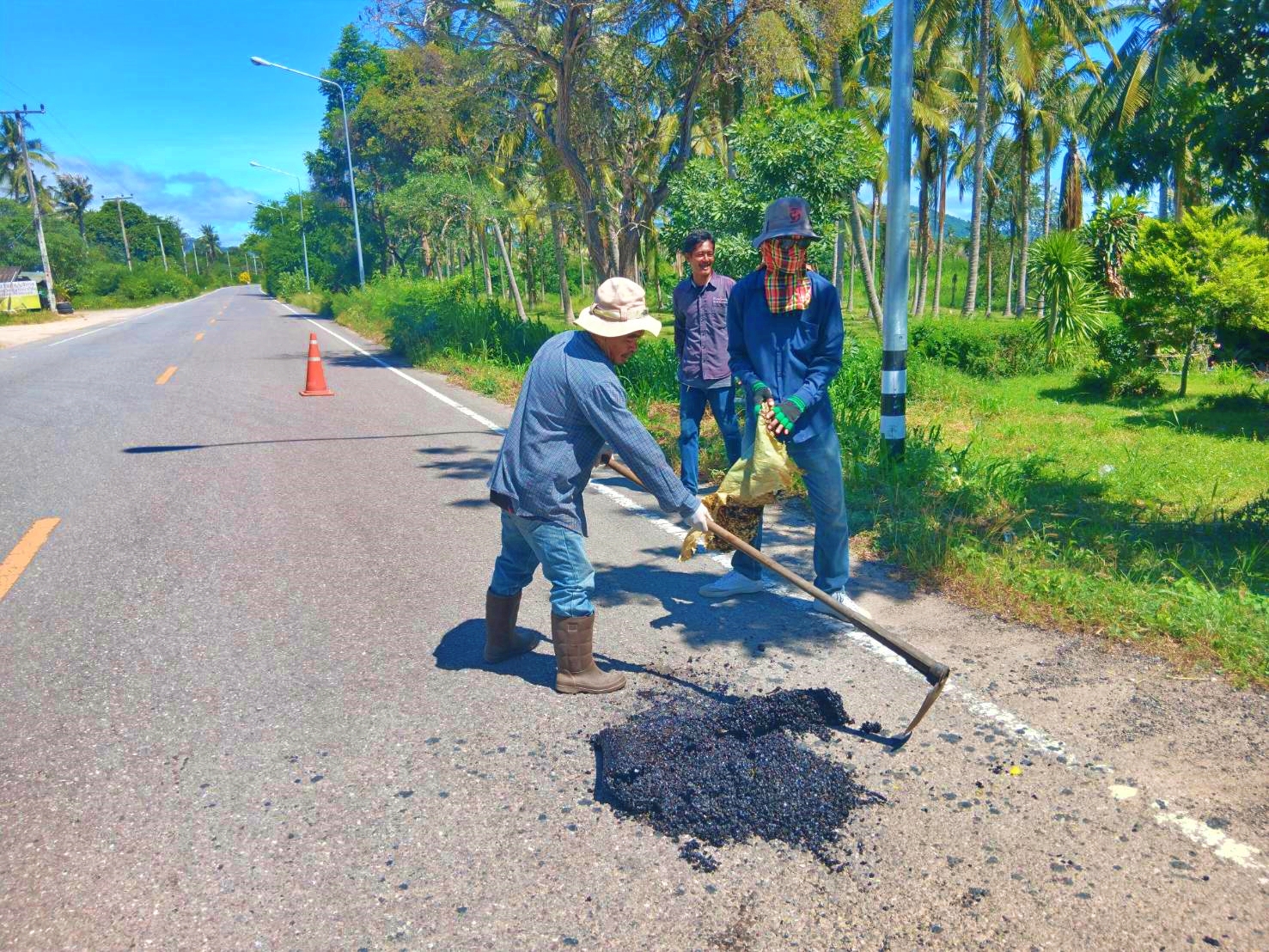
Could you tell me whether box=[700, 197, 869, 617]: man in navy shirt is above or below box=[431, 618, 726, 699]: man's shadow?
above

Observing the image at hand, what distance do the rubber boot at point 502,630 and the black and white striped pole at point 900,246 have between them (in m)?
3.89

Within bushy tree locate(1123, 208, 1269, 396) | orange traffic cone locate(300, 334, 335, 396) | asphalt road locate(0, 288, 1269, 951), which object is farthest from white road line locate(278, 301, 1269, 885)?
bushy tree locate(1123, 208, 1269, 396)

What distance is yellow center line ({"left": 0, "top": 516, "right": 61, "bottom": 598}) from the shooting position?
5344 mm

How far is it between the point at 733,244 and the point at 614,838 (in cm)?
930

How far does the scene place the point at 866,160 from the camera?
11.3 m

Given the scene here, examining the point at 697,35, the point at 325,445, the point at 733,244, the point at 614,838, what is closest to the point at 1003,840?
the point at 614,838

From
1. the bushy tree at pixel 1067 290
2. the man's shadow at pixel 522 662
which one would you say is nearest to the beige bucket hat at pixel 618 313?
the man's shadow at pixel 522 662

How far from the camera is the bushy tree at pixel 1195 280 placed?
1217 centimetres

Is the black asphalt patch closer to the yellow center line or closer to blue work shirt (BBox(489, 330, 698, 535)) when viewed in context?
blue work shirt (BBox(489, 330, 698, 535))

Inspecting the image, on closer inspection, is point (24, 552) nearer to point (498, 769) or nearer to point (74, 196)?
point (498, 769)

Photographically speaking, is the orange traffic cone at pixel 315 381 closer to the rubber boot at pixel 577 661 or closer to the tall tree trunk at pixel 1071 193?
the rubber boot at pixel 577 661

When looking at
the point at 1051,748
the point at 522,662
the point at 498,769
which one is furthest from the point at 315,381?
the point at 1051,748

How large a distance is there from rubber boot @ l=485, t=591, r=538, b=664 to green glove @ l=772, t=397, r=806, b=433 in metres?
1.49

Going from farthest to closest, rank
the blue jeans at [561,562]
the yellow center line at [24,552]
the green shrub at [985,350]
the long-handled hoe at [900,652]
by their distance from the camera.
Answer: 1. the green shrub at [985,350]
2. the yellow center line at [24,552]
3. the blue jeans at [561,562]
4. the long-handled hoe at [900,652]
